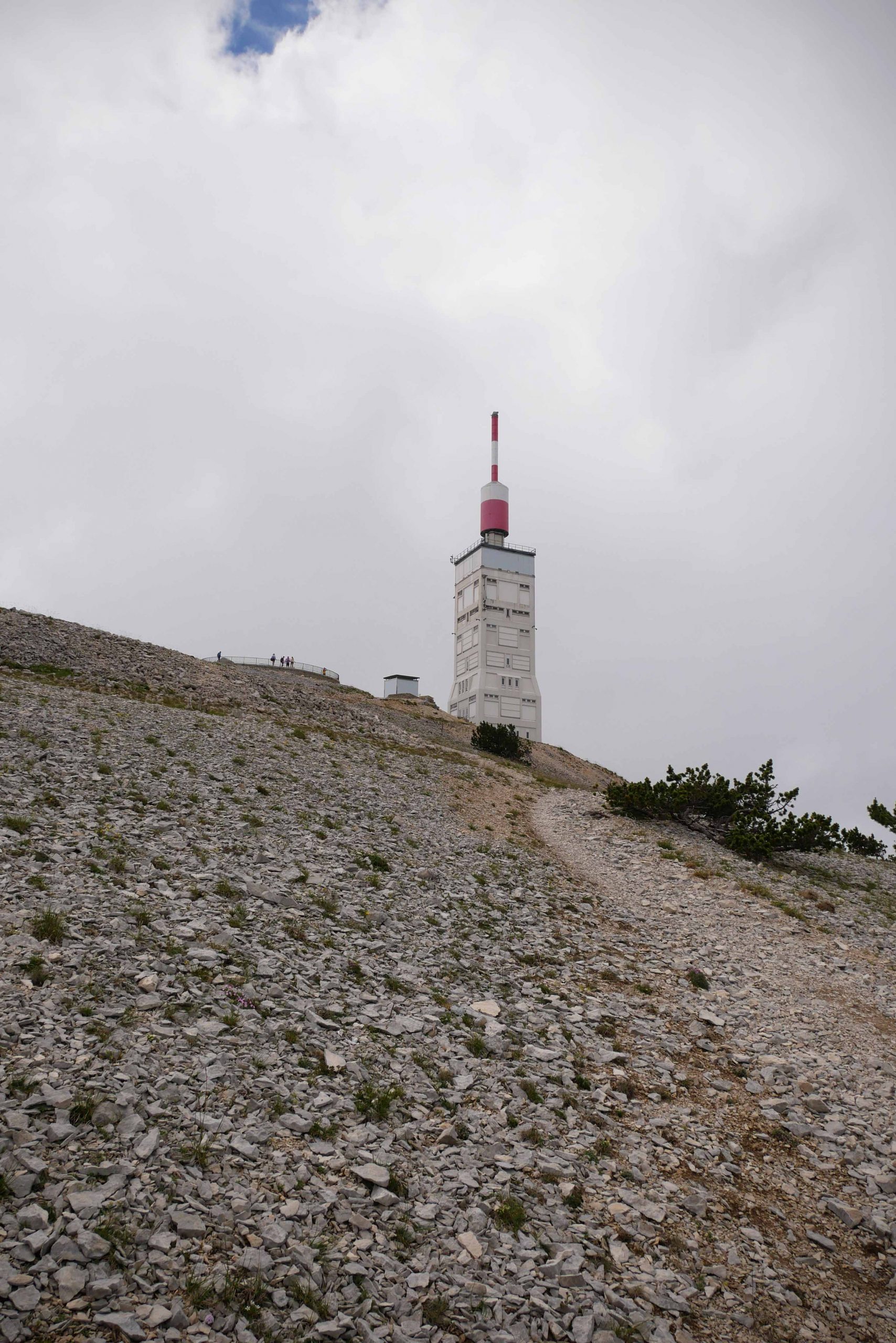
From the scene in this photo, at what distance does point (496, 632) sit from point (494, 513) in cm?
2018

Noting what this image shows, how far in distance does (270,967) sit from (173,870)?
4.51 meters

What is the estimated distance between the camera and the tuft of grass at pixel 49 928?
42.1 feet

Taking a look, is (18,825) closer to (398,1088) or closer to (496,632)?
(398,1088)

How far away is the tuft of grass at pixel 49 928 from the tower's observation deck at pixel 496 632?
3407 inches

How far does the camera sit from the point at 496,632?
343 ft

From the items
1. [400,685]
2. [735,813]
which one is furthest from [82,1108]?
[400,685]

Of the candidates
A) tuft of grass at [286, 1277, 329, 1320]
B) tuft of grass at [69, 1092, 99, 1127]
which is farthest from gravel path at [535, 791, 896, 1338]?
tuft of grass at [69, 1092, 99, 1127]

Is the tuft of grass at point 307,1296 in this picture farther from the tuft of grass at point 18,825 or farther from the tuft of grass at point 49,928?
the tuft of grass at point 18,825

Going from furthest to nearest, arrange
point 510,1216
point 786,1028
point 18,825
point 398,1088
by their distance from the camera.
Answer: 1. point 18,825
2. point 786,1028
3. point 398,1088
4. point 510,1216

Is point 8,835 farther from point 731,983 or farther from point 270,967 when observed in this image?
point 731,983

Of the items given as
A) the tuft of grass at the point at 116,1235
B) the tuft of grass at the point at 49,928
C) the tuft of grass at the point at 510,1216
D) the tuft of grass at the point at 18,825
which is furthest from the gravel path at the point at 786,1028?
the tuft of grass at the point at 18,825

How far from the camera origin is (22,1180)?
8016mm

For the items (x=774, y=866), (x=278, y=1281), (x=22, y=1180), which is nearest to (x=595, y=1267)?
(x=278, y=1281)

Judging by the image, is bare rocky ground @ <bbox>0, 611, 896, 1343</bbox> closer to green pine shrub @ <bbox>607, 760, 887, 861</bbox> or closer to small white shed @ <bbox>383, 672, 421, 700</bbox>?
green pine shrub @ <bbox>607, 760, 887, 861</bbox>
